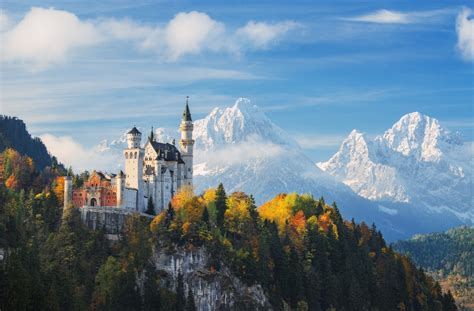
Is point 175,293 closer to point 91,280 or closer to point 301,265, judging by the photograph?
point 91,280

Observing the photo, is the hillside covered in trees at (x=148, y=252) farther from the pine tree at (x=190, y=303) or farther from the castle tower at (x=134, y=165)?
the castle tower at (x=134, y=165)

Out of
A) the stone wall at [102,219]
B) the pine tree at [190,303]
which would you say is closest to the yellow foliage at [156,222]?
the stone wall at [102,219]

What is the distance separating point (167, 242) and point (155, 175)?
19273 millimetres

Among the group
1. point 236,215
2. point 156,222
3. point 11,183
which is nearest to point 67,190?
point 11,183

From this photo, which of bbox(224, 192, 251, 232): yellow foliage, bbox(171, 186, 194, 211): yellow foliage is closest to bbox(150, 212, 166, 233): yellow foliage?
bbox(171, 186, 194, 211): yellow foliage

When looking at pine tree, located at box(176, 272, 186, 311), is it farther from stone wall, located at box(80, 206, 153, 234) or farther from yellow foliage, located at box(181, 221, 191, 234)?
stone wall, located at box(80, 206, 153, 234)

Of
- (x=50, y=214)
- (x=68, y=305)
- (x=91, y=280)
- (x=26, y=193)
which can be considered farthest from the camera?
(x=26, y=193)

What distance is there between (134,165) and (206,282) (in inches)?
1096

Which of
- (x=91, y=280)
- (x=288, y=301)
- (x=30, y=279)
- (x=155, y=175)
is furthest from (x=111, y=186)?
(x=30, y=279)

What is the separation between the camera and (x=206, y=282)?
182m

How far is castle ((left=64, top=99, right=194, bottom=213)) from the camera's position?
7274 inches

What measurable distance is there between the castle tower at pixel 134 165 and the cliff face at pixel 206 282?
17.8 metres

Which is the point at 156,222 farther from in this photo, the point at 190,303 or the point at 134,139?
the point at 134,139

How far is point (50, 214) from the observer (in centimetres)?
17862
